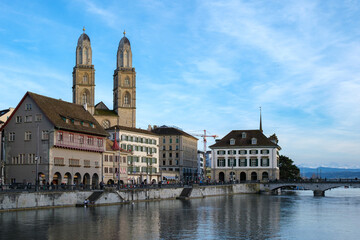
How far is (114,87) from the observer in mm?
129250

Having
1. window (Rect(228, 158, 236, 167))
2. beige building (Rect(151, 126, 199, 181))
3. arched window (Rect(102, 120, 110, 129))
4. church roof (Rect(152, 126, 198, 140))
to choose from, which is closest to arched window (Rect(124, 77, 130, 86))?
arched window (Rect(102, 120, 110, 129))

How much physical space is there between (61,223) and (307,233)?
20530 mm

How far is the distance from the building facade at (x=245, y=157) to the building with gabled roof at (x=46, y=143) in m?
51.3

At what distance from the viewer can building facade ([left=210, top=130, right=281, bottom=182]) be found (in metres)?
115

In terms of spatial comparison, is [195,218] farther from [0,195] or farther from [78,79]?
[78,79]

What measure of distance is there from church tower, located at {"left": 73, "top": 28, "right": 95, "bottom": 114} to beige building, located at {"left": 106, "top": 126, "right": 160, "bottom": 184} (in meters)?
23.3

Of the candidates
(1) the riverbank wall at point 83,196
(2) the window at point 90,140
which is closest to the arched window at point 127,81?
(1) the riverbank wall at point 83,196

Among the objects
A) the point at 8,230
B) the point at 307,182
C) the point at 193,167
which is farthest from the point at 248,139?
the point at 8,230

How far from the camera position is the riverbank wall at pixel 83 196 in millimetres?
50000

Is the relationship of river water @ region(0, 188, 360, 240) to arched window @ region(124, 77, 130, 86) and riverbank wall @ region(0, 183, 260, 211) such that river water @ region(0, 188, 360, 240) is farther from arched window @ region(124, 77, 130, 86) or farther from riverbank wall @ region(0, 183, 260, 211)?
arched window @ region(124, 77, 130, 86)

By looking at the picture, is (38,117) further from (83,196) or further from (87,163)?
(83,196)

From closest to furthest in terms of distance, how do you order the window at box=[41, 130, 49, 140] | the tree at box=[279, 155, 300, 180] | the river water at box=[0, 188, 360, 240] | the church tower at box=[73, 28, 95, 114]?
1. the river water at box=[0, 188, 360, 240]
2. the window at box=[41, 130, 49, 140]
3. the church tower at box=[73, 28, 95, 114]
4. the tree at box=[279, 155, 300, 180]

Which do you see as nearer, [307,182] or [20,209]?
[20,209]

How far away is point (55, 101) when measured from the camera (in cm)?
7050
